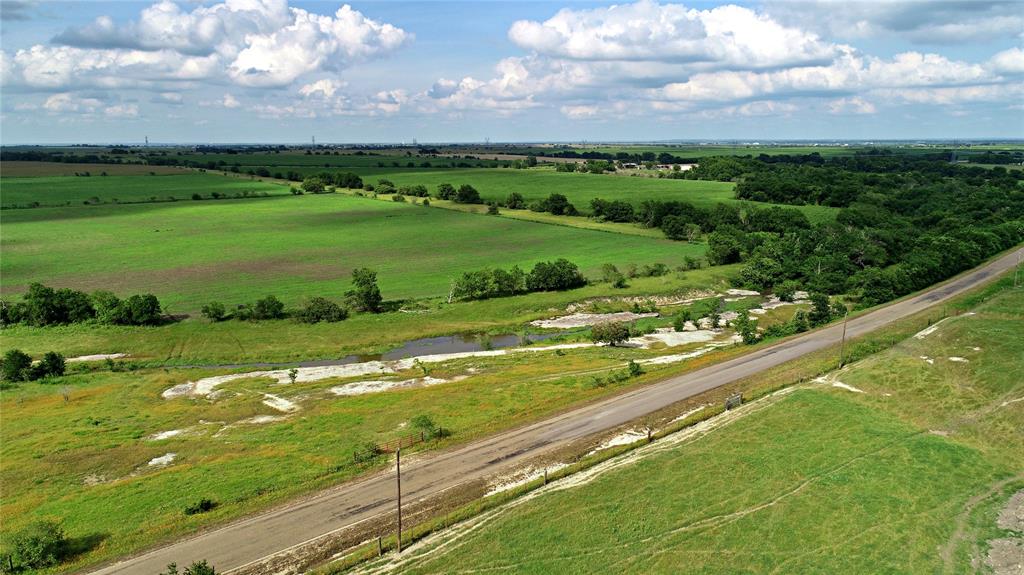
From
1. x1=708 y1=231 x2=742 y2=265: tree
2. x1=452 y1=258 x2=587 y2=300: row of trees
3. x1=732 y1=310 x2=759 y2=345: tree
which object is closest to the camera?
x1=732 y1=310 x2=759 y2=345: tree

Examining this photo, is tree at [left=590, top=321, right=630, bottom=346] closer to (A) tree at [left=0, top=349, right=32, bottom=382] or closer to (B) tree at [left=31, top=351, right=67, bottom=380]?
(B) tree at [left=31, top=351, right=67, bottom=380]

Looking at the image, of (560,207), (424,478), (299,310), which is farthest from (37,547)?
(560,207)

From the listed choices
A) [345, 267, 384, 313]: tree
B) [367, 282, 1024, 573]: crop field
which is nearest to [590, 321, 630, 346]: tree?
[367, 282, 1024, 573]: crop field

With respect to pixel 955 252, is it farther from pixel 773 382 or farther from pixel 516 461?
pixel 516 461

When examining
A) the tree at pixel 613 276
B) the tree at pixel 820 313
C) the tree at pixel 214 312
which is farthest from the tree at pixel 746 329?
the tree at pixel 214 312

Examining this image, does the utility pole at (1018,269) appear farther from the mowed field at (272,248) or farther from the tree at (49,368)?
the tree at (49,368)

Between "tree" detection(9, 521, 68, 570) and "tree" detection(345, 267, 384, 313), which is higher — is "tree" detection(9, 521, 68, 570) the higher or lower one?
the lower one

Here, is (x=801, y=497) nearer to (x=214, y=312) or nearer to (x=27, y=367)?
(x=27, y=367)
